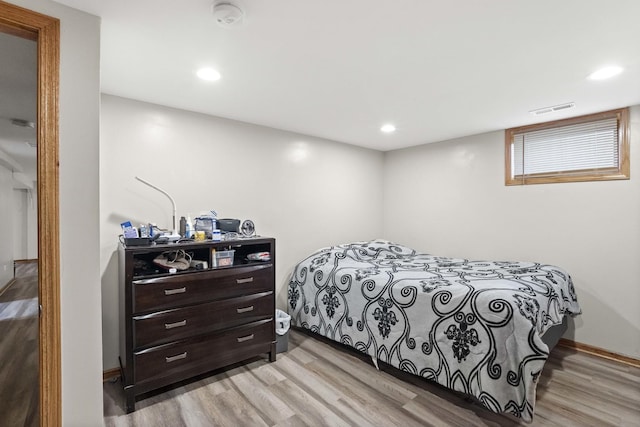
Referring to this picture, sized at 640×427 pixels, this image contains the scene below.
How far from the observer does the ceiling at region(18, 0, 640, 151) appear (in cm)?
146

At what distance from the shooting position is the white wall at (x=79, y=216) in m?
1.40

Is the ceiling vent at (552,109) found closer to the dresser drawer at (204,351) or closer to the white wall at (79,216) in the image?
the dresser drawer at (204,351)

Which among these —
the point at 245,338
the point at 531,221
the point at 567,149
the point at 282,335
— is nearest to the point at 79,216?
the point at 245,338

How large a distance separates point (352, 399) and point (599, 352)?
2.48 meters

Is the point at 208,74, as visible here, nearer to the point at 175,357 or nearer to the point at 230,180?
the point at 230,180

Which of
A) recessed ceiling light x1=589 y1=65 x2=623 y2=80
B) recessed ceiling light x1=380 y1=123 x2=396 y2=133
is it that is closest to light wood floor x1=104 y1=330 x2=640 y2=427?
recessed ceiling light x1=589 y1=65 x2=623 y2=80

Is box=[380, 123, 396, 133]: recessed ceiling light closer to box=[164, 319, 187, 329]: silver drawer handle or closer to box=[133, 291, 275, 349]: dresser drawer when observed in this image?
box=[133, 291, 275, 349]: dresser drawer

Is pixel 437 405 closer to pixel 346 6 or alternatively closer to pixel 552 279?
pixel 552 279

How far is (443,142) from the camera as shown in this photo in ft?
13.1

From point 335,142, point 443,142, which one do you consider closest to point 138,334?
point 335,142

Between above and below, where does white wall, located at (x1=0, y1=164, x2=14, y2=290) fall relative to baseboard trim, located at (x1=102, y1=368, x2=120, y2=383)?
above

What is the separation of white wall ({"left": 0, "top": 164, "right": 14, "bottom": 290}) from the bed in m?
2.46

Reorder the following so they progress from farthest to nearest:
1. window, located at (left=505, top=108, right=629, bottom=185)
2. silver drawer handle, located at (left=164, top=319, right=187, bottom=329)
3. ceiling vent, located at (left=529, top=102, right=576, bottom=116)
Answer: window, located at (left=505, top=108, right=629, bottom=185) < ceiling vent, located at (left=529, top=102, right=576, bottom=116) < silver drawer handle, located at (left=164, top=319, right=187, bottom=329)

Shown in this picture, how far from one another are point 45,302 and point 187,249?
97 cm
